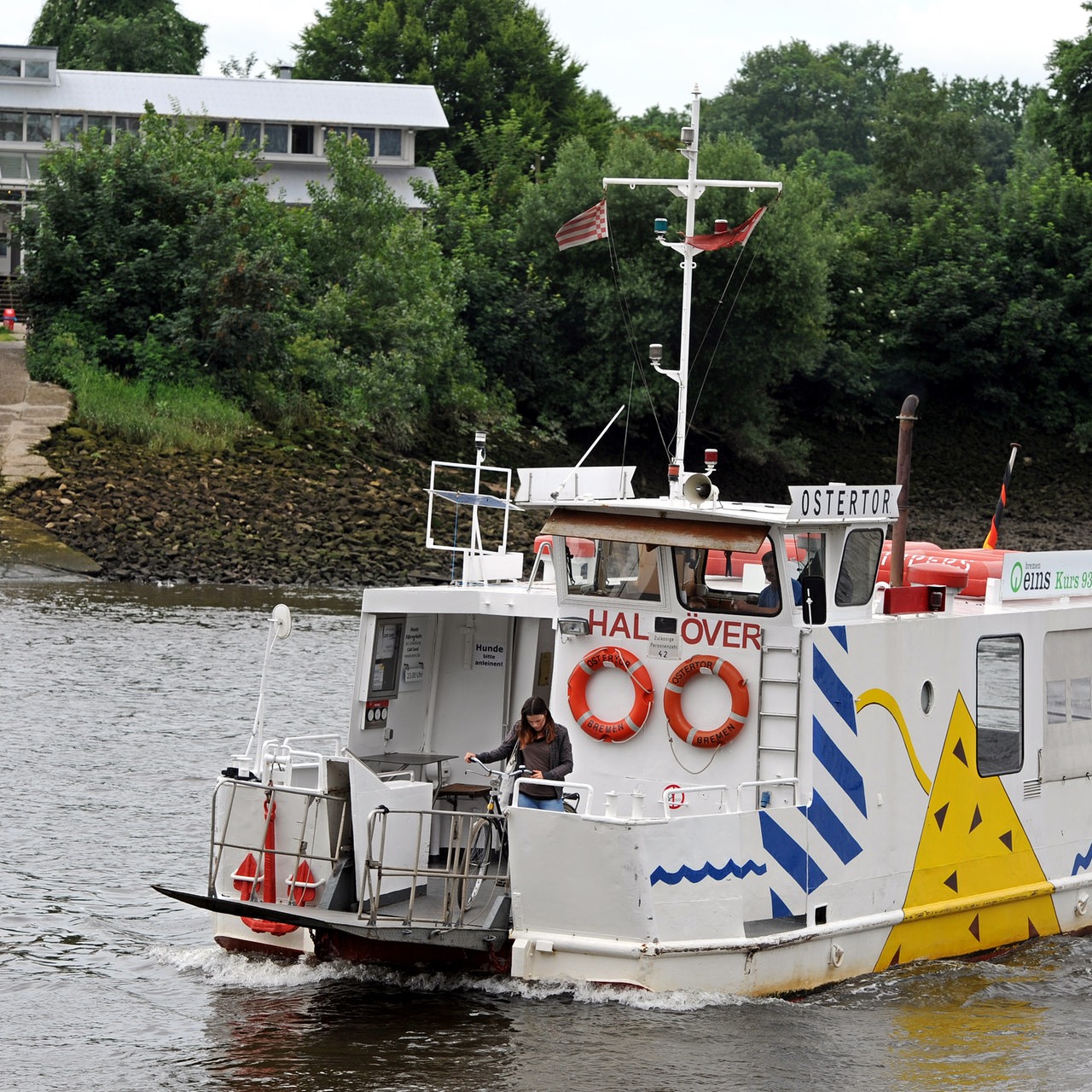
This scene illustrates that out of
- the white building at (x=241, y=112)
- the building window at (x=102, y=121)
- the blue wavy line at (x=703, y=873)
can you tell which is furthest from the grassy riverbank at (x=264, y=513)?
the blue wavy line at (x=703, y=873)

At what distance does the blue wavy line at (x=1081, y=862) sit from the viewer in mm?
14211

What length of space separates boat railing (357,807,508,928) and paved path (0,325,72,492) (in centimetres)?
2834

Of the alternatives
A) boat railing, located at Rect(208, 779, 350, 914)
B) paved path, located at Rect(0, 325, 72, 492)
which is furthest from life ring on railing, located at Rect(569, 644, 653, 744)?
paved path, located at Rect(0, 325, 72, 492)

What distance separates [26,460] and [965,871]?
3011 centimetres

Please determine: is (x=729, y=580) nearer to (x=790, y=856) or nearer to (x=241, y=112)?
(x=790, y=856)

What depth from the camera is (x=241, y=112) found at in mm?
60594

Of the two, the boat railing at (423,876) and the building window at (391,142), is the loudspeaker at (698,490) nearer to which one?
the boat railing at (423,876)

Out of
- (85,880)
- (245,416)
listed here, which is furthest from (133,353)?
(85,880)

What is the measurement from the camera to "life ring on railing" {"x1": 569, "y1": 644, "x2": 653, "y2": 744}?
39.9 ft

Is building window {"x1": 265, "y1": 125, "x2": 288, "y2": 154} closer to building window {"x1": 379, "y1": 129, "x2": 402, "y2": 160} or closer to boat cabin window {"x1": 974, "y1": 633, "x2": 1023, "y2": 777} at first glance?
building window {"x1": 379, "y1": 129, "x2": 402, "y2": 160}

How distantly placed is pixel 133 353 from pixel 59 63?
41.1 meters

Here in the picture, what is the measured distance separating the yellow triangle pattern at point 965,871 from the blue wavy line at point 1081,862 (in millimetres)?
626

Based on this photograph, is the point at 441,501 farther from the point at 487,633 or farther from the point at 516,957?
the point at 516,957

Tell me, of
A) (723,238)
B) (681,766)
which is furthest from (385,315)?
(681,766)
